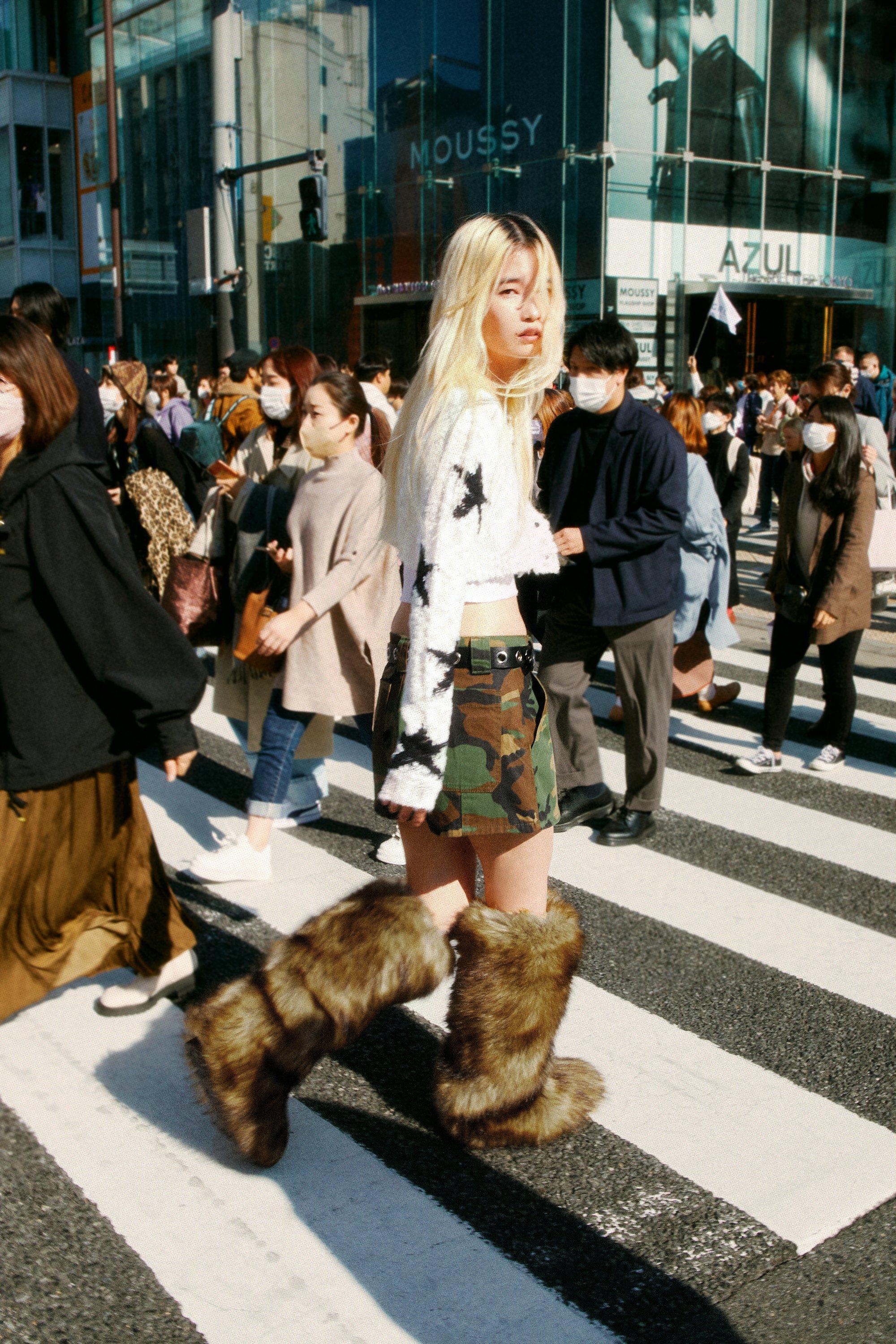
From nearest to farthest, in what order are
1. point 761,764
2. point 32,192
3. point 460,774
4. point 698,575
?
point 460,774 < point 761,764 < point 698,575 < point 32,192

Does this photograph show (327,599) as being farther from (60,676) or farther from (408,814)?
(408,814)

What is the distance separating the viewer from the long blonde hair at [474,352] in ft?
8.22

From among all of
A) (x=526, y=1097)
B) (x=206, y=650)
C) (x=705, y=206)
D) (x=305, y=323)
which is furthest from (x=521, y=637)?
(x=305, y=323)

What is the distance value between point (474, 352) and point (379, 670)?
2.15 meters

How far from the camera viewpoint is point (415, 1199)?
2.68 meters

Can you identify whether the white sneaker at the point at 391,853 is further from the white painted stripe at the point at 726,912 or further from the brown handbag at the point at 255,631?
the brown handbag at the point at 255,631

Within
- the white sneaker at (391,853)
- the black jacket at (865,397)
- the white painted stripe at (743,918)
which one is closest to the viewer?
the white painted stripe at (743,918)

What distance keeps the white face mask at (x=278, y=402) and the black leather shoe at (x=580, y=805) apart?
1948 mm

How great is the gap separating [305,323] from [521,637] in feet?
83.5

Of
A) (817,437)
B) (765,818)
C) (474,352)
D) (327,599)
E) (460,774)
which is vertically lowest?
(765,818)

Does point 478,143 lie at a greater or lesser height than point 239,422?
greater

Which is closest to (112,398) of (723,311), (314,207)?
(314,207)

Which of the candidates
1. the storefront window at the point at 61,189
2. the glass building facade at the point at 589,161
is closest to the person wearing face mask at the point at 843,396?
the glass building facade at the point at 589,161

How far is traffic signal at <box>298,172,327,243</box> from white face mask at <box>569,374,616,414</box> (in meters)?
12.6
